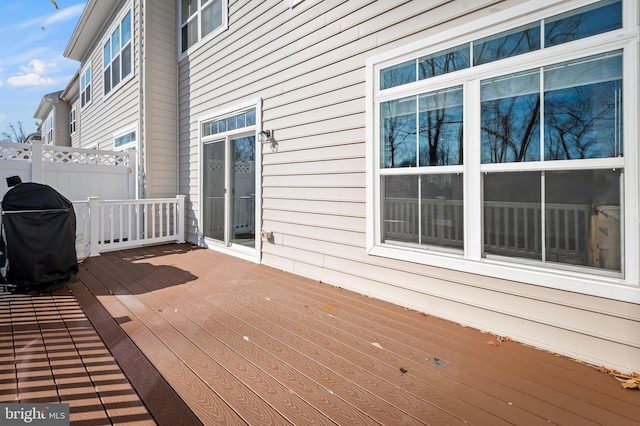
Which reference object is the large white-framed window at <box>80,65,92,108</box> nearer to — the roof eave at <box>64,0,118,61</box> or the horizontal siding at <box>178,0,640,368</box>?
the roof eave at <box>64,0,118,61</box>

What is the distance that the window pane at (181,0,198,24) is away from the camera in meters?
6.02

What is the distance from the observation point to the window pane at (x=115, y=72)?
7859 millimetres

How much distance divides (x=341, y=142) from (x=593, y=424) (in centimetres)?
281

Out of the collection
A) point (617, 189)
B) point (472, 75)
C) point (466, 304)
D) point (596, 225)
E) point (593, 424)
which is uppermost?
point (472, 75)

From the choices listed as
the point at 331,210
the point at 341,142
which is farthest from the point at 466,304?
the point at 341,142

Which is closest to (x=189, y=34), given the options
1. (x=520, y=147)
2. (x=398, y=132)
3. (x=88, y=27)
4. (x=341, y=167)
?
(x=341, y=167)

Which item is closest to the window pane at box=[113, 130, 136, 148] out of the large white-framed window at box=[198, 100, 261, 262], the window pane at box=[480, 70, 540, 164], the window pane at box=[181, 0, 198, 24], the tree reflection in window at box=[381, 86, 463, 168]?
the large white-framed window at box=[198, 100, 261, 262]

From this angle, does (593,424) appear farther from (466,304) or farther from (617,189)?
(617,189)

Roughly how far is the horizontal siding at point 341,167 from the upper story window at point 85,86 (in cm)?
751

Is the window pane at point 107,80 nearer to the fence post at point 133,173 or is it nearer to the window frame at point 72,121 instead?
the fence post at point 133,173

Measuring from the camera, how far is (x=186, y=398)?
64.2 inches

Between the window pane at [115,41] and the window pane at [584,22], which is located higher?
the window pane at [115,41]

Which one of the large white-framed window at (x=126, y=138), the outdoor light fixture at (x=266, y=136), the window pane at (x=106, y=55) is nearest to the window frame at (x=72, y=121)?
the window pane at (x=106, y=55)

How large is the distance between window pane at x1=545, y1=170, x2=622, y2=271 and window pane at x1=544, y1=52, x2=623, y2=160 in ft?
0.50
